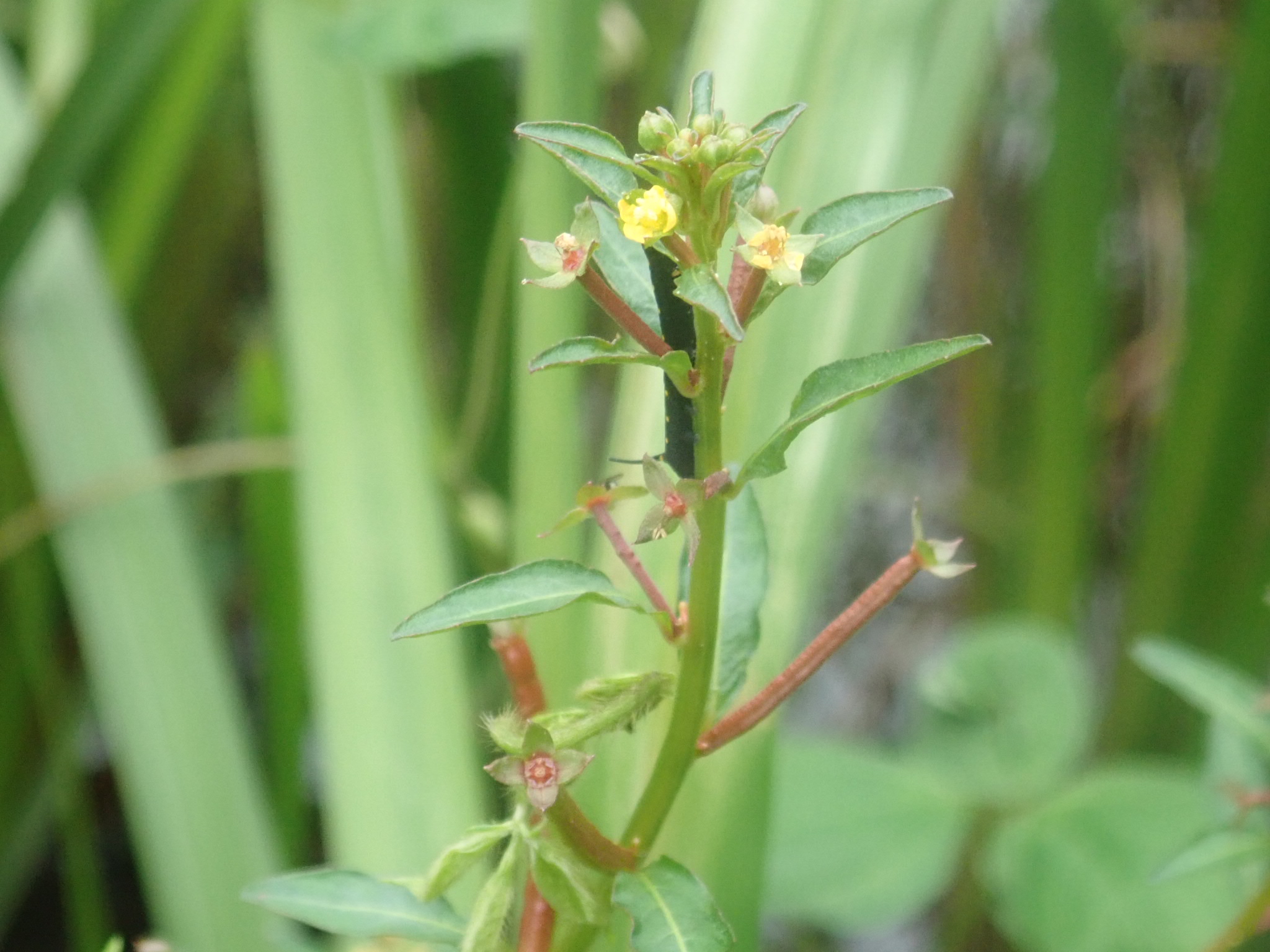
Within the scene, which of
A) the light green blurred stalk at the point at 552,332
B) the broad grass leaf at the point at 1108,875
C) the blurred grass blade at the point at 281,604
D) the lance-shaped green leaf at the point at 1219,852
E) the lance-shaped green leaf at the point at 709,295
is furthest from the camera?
the blurred grass blade at the point at 281,604

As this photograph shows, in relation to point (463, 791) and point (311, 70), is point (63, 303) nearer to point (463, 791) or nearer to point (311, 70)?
point (311, 70)

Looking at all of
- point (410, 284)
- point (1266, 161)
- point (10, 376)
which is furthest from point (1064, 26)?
point (10, 376)

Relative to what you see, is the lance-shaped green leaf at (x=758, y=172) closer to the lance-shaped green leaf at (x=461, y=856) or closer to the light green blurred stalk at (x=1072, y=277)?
the lance-shaped green leaf at (x=461, y=856)

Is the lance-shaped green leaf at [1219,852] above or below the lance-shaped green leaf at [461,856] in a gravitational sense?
below

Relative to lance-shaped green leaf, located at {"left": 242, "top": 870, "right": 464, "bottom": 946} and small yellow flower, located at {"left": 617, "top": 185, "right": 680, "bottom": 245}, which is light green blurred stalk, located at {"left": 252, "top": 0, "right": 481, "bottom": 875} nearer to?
lance-shaped green leaf, located at {"left": 242, "top": 870, "right": 464, "bottom": 946}

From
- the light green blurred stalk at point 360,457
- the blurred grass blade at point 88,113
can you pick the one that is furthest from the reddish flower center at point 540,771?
the blurred grass blade at point 88,113

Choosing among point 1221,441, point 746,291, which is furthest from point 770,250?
point 1221,441

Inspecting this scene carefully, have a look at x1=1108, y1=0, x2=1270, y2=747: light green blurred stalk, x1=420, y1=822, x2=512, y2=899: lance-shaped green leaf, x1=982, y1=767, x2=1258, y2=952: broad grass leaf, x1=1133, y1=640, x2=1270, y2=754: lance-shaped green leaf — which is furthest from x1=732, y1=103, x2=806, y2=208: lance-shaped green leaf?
x1=1108, y1=0, x2=1270, y2=747: light green blurred stalk
